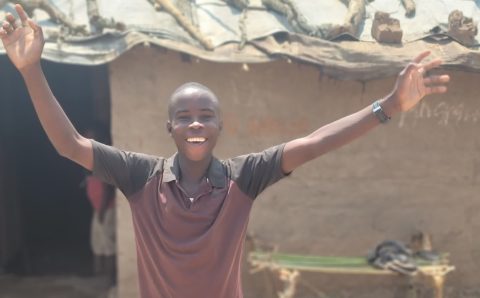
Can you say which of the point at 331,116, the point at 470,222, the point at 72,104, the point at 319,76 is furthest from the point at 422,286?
the point at 72,104

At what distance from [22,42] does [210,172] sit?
0.69 meters

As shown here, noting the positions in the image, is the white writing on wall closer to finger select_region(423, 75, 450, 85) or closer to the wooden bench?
the wooden bench

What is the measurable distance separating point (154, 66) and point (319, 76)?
48.4 inches

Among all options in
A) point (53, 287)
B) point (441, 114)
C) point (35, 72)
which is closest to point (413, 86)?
point (35, 72)

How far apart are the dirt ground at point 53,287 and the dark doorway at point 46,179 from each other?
229 mm

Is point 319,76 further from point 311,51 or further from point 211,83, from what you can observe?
point 211,83

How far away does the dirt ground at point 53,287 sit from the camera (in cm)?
501

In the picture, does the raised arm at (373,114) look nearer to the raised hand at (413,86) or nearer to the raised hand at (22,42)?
the raised hand at (413,86)

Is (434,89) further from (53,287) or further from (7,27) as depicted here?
(53,287)

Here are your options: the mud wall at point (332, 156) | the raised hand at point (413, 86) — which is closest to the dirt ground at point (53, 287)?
the mud wall at point (332, 156)

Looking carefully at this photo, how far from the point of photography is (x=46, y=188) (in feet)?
22.9

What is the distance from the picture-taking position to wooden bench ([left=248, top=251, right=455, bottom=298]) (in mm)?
3818

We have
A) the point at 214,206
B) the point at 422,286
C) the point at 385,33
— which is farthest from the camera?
the point at 422,286

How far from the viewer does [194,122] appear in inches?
68.5
